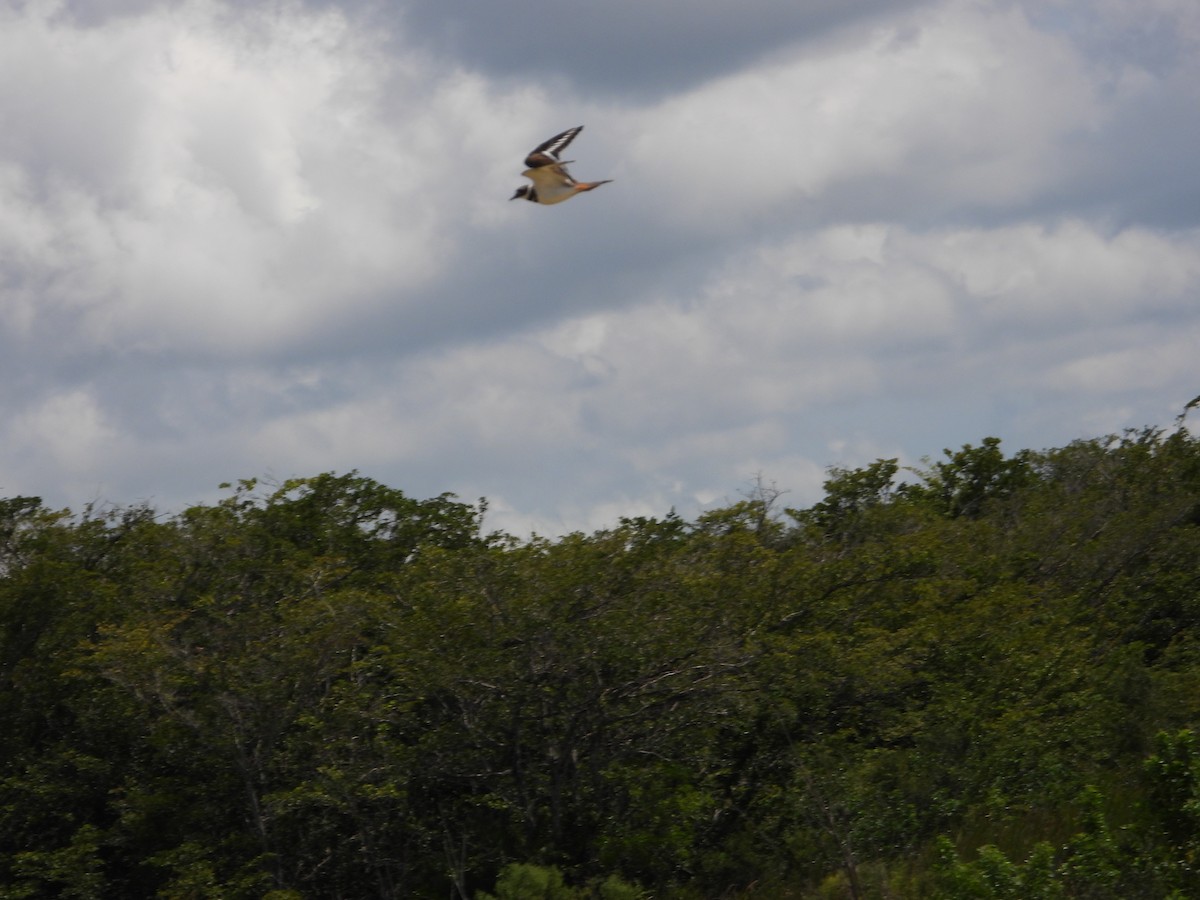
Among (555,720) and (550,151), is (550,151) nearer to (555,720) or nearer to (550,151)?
(550,151)

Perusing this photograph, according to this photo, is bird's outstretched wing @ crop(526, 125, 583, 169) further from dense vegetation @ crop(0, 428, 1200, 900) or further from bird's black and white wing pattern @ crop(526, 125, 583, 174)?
dense vegetation @ crop(0, 428, 1200, 900)

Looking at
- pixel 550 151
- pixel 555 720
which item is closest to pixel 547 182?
pixel 550 151

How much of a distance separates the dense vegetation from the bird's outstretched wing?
7575 mm

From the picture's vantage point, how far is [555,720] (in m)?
19.1

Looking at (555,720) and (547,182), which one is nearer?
(547,182)

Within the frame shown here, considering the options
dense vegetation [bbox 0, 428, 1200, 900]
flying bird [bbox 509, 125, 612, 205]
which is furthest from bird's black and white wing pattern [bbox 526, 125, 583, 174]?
dense vegetation [bbox 0, 428, 1200, 900]

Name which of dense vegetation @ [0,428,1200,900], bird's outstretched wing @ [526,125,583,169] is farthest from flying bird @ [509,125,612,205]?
dense vegetation @ [0,428,1200,900]

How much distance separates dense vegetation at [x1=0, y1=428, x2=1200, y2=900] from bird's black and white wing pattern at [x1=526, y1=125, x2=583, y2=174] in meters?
7.57

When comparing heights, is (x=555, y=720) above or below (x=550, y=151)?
below

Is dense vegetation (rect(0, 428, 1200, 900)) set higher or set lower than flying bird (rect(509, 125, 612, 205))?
lower

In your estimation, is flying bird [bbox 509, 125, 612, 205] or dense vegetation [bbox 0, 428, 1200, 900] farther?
dense vegetation [bbox 0, 428, 1200, 900]

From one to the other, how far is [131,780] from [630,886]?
873cm

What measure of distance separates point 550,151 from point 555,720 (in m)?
8.94

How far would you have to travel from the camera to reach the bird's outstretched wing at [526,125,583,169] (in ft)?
39.8
